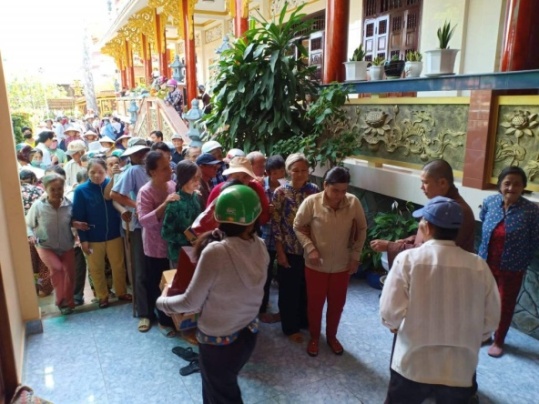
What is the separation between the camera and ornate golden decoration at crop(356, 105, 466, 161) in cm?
363

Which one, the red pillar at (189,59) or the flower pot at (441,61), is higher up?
the red pillar at (189,59)

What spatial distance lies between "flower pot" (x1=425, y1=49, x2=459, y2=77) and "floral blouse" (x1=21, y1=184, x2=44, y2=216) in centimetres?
407

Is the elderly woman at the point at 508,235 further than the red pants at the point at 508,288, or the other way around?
the red pants at the point at 508,288

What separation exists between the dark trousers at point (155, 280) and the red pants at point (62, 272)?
0.85 m

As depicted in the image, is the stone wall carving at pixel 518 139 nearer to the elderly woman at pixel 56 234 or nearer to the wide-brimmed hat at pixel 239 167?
the wide-brimmed hat at pixel 239 167

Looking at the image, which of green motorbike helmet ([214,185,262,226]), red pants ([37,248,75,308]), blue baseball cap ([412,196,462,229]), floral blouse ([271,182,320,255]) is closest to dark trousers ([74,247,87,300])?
red pants ([37,248,75,308])

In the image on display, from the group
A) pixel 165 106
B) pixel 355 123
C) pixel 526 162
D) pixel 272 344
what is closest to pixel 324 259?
pixel 272 344

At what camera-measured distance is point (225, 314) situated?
1777 millimetres

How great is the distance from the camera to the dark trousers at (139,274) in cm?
336

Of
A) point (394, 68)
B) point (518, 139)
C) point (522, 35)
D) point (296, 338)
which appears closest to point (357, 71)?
point (394, 68)

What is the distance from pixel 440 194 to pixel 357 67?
2626 millimetres

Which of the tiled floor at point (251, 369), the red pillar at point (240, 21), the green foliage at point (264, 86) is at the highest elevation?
the red pillar at point (240, 21)

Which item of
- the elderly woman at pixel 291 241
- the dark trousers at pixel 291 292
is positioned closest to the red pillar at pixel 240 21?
the elderly woman at pixel 291 241

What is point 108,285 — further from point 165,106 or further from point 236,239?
point 165,106
